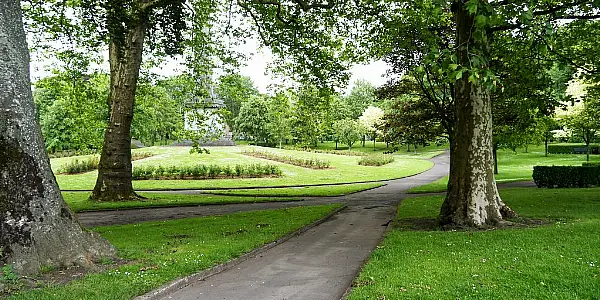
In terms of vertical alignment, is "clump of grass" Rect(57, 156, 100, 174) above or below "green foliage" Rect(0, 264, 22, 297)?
below

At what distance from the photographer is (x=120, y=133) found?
1783cm

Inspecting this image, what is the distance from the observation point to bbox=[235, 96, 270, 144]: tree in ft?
235

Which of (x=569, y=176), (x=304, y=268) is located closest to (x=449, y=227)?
(x=304, y=268)

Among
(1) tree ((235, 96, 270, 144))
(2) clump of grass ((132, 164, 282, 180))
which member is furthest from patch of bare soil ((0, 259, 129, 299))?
(1) tree ((235, 96, 270, 144))

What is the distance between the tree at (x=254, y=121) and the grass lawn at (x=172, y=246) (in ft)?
192

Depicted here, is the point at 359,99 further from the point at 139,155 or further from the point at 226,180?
the point at 226,180

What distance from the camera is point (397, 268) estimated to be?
6.12 m

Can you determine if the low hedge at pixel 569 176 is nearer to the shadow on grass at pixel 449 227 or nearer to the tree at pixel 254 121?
the shadow on grass at pixel 449 227

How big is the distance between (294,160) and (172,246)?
32.5 metres

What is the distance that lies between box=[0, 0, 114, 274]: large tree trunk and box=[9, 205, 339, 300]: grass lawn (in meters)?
0.79

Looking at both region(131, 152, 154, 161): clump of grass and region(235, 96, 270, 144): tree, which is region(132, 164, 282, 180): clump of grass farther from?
region(235, 96, 270, 144): tree

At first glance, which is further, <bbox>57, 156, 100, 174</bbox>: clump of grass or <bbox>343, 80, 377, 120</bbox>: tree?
<bbox>343, 80, 377, 120</bbox>: tree

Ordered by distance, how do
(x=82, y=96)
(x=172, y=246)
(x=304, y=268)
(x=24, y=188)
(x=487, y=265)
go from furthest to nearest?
(x=82, y=96)
(x=172, y=246)
(x=304, y=268)
(x=24, y=188)
(x=487, y=265)

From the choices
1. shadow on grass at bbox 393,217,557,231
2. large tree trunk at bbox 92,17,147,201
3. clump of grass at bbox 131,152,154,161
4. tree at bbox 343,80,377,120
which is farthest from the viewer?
tree at bbox 343,80,377,120
